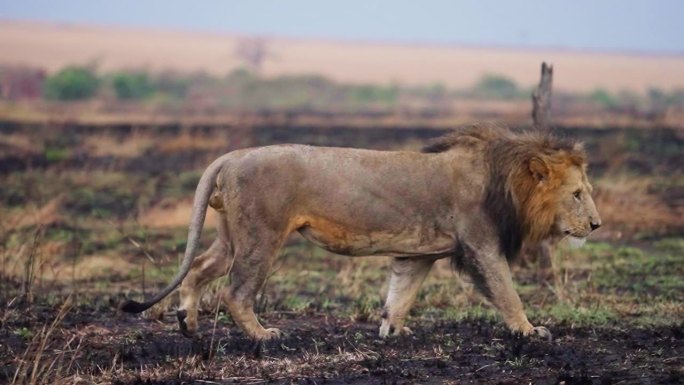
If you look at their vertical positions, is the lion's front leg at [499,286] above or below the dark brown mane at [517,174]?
below

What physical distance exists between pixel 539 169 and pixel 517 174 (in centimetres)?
17

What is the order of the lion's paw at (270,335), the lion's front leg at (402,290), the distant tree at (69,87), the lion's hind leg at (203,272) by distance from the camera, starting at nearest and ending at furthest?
the lion's paw at (270,335) < the lion's hind leg at (203,272) < the lion's front leg at (402,290) < the distant tree at (69,87)

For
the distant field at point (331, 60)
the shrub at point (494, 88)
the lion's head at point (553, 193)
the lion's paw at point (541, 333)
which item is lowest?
the distant field at point (331, 60)

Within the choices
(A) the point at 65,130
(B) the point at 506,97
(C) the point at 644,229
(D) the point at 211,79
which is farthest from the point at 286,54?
(C) the point at 644,229

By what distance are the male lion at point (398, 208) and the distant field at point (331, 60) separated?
91.6m

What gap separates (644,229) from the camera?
55.5 ft

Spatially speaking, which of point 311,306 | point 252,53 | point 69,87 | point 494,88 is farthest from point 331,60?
point 311,306

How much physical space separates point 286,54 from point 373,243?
132171 mm

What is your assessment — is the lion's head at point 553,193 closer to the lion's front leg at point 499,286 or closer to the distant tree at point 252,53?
the lion's front leg at point 499,286

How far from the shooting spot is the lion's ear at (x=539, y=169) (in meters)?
9.54

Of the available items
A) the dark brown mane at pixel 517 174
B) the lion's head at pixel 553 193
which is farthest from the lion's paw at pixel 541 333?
the lion's head at pixel 553 193

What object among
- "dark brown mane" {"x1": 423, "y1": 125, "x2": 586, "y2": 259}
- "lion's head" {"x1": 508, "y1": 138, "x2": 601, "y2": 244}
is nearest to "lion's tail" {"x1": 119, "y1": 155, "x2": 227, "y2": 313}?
"dark brown mane" {"x1": 423, "y1": 125, "x2": 586, "y2": 259}

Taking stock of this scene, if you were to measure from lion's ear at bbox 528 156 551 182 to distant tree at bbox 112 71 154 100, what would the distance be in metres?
50.0

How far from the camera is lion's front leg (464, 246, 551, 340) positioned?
9.30 m
